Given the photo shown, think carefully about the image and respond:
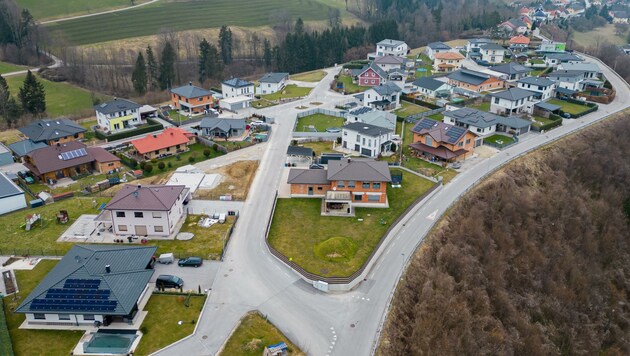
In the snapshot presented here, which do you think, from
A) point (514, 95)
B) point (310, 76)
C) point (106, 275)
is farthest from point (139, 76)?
point (514, 95)

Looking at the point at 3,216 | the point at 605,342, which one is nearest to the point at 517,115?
the point at 605,342

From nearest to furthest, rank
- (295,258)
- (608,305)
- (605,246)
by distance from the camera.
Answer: (295,258) < (608,305) < (605,246)

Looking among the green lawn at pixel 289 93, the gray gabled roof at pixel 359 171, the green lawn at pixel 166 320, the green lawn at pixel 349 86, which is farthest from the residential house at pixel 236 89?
the green lawn at pixel 166 320

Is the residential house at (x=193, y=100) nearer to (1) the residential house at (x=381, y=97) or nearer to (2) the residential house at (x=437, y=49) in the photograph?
(1) the residential house at (x=381, y=97)

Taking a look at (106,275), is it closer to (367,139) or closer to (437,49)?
(367,139)

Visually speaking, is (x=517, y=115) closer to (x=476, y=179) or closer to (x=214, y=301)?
(x=476, y=179)

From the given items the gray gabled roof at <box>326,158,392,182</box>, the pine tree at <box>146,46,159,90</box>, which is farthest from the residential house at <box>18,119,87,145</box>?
the gray gabled roof at <box>326,158,392,182</box>
